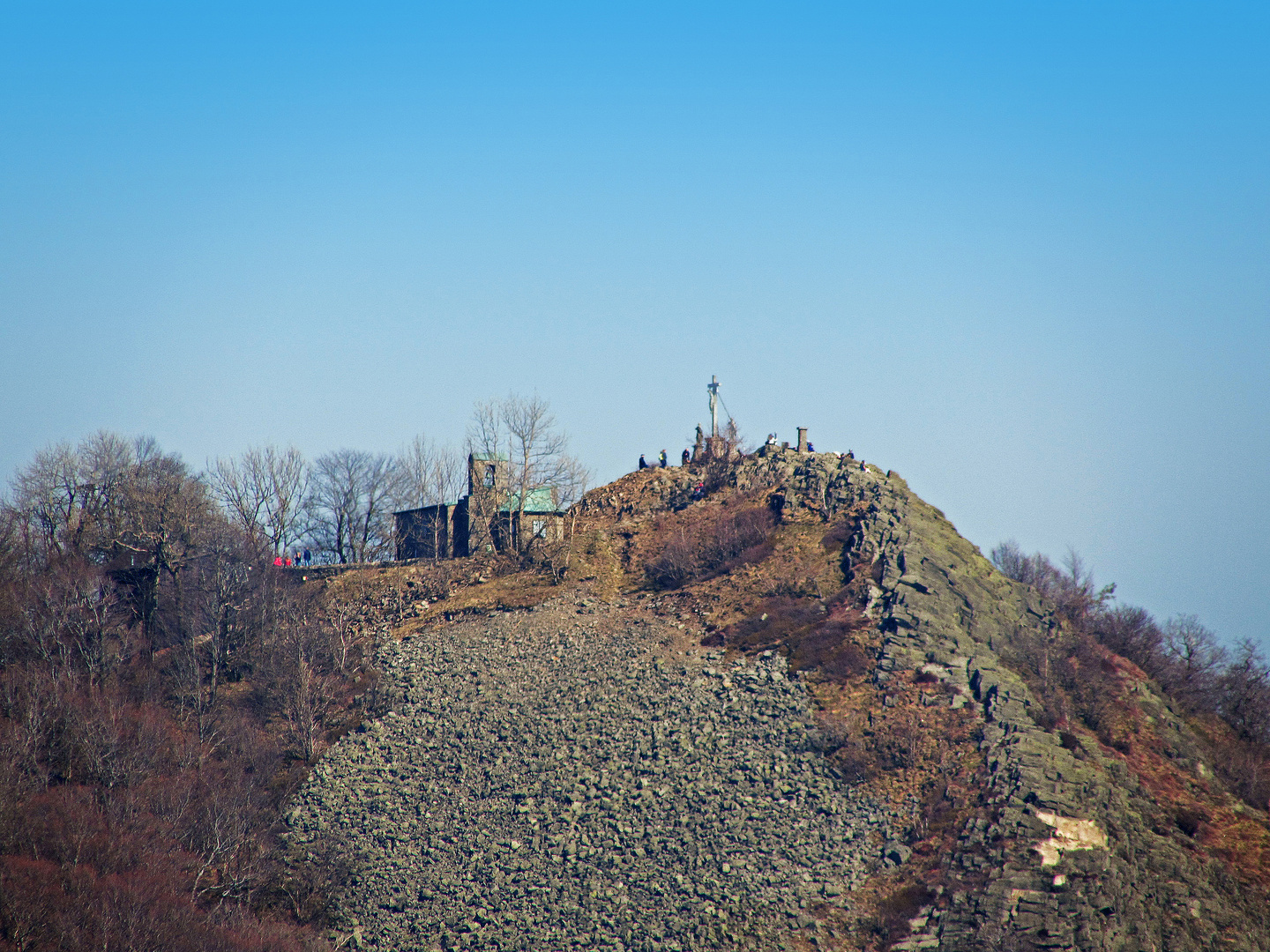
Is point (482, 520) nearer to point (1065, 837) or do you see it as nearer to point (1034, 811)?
point (1034, 811)

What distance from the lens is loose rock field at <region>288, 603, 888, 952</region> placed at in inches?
1383

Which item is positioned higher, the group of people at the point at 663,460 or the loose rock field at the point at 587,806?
the group of people at the point at 663,460

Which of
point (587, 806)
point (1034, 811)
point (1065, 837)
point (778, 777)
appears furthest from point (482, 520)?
point (1065, 837)

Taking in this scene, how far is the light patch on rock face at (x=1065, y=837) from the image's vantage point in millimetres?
35344

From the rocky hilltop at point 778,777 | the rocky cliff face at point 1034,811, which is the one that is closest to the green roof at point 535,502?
the rocky hilltop at point 778,777

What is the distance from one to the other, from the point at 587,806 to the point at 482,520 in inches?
1001

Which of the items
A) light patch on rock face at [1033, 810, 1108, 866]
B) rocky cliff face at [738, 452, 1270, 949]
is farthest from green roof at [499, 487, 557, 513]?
light patch on rock face at [1033, 810, 1108, 866]

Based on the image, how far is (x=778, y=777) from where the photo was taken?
39.6 m

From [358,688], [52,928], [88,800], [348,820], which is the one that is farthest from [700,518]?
[52,928]

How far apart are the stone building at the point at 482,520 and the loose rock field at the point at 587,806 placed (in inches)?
502

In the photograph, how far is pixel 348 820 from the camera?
40438 mm

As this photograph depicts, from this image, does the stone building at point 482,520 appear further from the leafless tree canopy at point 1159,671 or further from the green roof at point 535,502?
the leafless tree canopy at point 1159,671

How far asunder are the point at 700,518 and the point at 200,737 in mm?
25283

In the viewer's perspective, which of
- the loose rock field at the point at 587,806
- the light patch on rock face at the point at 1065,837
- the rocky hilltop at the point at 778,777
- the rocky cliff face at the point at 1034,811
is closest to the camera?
the rocky cliff face at the point at 1034,811
